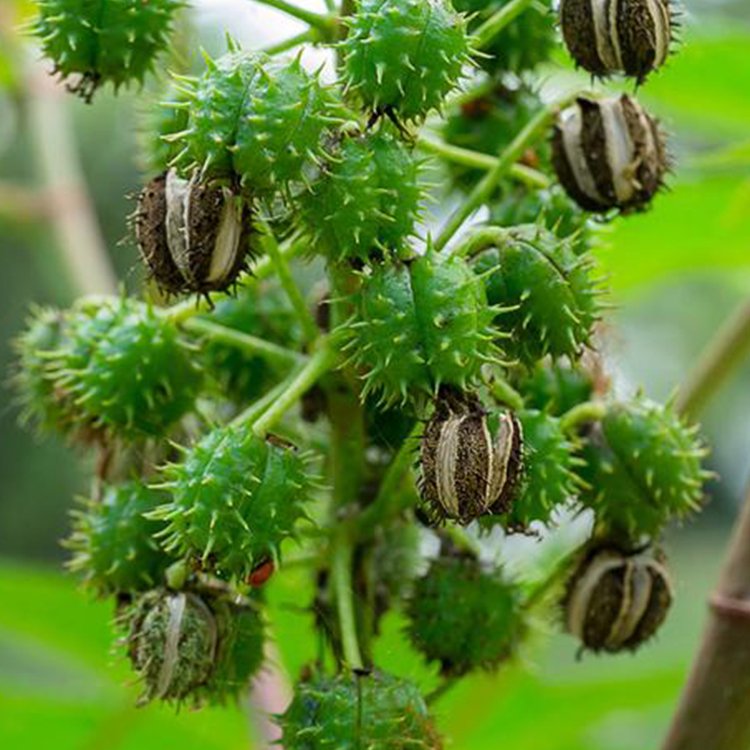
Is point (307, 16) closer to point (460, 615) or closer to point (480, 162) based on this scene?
point (480, 162)

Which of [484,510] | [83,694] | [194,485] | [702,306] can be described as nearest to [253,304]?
[194,485]

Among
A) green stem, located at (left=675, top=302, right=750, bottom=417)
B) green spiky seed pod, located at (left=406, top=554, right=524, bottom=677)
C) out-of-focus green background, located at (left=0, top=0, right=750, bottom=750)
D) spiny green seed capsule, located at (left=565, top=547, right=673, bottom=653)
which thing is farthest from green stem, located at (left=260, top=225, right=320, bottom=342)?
out-of-focus green background, located at (left=0, top=0, right=750, bottom=750)

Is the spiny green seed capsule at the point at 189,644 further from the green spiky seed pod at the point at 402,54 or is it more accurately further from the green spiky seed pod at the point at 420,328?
the green spiky seed pod at the point at 402,54

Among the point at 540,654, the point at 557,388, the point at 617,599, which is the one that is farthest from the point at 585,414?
the point at 540,654

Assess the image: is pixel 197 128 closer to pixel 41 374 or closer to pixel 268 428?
pixel 268 428

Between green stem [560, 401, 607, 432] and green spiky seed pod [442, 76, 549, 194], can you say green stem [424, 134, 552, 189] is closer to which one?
green spiky seed pod [442, 76, 549, 194]

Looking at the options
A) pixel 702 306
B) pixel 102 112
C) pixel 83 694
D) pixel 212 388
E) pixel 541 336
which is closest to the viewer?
pixel 541 336
